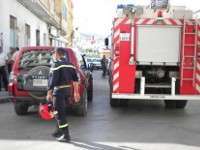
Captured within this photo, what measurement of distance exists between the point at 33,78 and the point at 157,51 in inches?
130

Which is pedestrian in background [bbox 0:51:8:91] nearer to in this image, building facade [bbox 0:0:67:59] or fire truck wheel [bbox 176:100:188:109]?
building facade [bbox 0:0:67:59]

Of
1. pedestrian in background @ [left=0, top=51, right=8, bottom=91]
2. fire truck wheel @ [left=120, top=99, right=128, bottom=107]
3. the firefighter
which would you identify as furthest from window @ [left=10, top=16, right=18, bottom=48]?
the firefighter

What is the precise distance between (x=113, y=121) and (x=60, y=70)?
9.11ft

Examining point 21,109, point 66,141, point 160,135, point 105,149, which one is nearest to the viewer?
point 105,149

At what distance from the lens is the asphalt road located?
27.5ft

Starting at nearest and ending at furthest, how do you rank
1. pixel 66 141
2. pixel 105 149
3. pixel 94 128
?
pixel 105 149 < pixel 66 141 < pixel 94 128

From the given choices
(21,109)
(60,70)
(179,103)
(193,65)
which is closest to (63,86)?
(60,70)

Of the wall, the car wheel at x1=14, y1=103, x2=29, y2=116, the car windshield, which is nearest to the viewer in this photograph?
the car windshield

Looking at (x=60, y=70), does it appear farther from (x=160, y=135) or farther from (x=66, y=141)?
(x=160, y=135)

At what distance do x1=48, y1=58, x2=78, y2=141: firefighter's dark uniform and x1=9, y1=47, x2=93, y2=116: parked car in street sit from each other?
71.0 inches

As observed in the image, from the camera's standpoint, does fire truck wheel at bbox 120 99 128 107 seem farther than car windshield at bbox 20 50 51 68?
Yes

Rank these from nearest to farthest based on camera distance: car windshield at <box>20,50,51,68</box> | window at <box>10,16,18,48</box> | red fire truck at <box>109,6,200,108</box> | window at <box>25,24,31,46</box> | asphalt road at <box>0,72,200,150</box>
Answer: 1. asphalt road at <box>0,72,200,150</box>
2. car windshield at <box>20,50,51,68</box>
3. red fire truck at <box>109,6,200,108</box>
4. window at <box>10,16,18,48</box>
5. window at <box>25,24,31,46</box>

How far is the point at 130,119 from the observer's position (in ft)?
37.8

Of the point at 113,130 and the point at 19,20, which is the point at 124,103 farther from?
the point at 19,20
